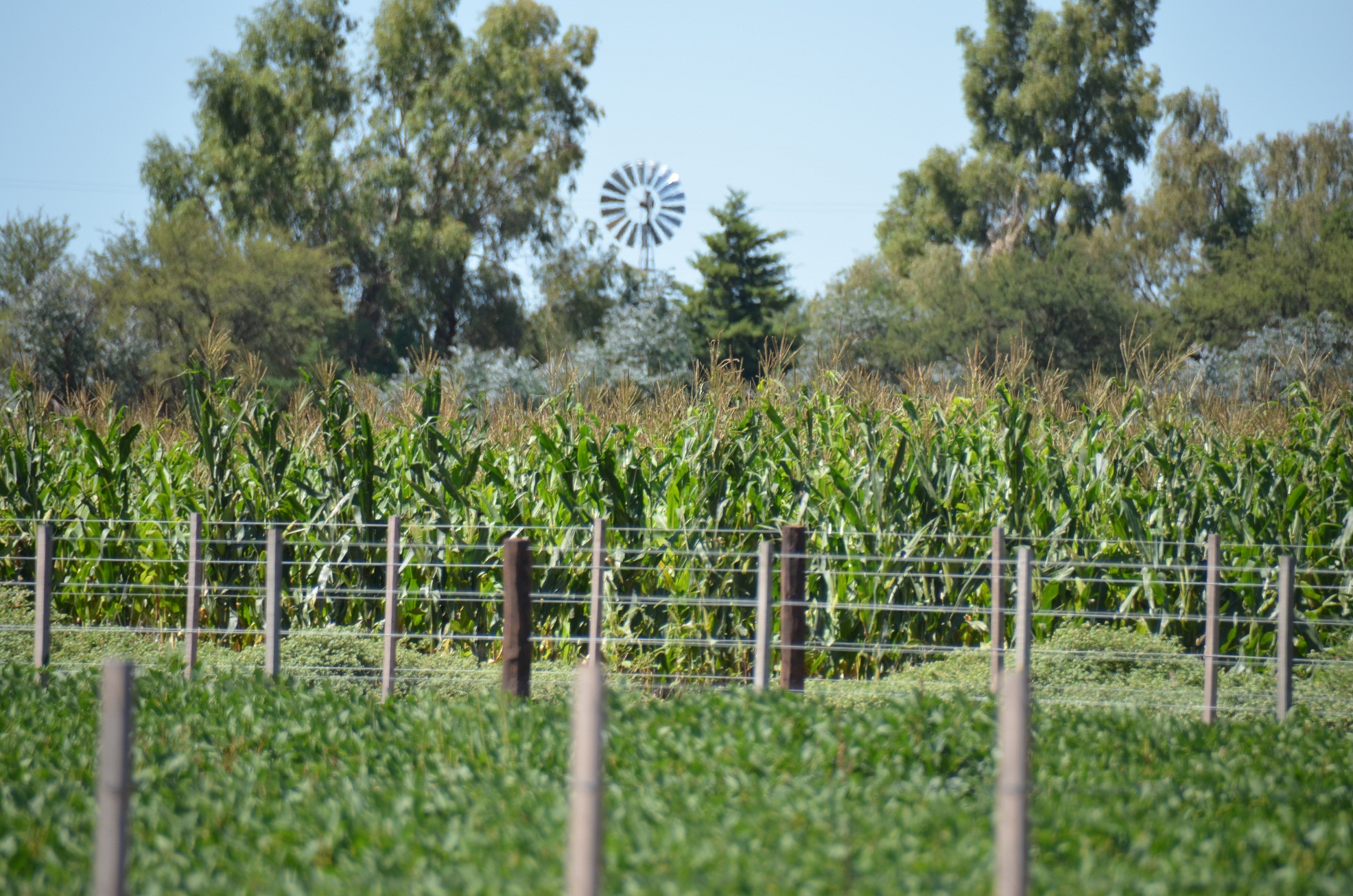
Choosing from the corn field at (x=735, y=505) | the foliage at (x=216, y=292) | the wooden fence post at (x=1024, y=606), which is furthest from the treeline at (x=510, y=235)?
the wooden fence post at (x=1024, y=606)

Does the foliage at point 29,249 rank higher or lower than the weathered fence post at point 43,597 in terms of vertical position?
higher

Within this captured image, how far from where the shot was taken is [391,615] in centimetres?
686

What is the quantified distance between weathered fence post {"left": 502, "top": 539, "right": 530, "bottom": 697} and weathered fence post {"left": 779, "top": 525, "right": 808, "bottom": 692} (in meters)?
1.49

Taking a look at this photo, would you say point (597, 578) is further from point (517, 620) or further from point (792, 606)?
point (792, 606)

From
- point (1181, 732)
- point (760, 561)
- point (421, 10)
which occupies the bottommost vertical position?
point (1181, 732)

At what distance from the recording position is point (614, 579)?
25.8 ft

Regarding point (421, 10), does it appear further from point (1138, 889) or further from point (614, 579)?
point (1138, 889)

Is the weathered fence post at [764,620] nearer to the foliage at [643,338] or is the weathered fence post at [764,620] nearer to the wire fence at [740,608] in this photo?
the wire fence at [740,608]

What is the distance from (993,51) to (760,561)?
3469 centimetres

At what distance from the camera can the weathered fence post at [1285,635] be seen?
6.07 meters

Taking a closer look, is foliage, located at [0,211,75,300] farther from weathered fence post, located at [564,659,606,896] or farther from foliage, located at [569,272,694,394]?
weathered fence post, located at [564,659,606,896]

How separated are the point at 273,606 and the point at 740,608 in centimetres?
323

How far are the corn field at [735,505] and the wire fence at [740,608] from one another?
0.03 meters

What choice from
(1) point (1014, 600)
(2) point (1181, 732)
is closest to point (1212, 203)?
(1) point (1014, 600)
